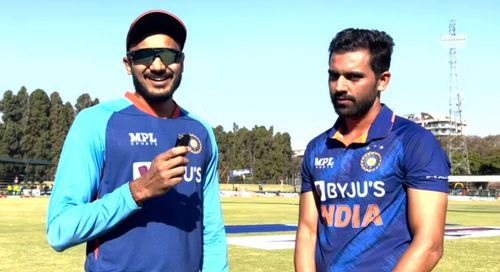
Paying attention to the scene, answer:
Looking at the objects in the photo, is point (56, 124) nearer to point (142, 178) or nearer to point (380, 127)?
point (380, 127)

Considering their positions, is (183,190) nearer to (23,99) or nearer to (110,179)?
(110,179)

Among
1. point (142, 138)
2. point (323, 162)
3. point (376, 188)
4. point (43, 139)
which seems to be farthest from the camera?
point (43, 139)

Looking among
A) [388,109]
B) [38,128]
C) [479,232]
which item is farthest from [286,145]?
[388,109]

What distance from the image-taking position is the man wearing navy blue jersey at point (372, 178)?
3.01 m

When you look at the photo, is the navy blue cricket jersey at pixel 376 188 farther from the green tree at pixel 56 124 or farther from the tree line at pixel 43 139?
the green tree at pixel 56 124

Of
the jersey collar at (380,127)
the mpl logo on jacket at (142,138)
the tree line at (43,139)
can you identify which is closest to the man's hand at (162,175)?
the mpl logo on jacket at (142,138)

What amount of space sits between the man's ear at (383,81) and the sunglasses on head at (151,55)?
1150 millimetres

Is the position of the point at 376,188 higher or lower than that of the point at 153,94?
lower

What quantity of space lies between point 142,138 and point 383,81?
1.39 meters

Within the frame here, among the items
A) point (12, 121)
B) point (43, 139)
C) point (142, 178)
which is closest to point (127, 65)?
point (142, 178)

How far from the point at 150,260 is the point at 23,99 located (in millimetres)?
101587

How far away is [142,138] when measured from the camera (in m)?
2.82

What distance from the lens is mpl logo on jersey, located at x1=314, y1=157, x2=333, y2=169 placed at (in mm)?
3336

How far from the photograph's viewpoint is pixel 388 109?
3389mm
